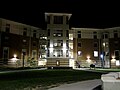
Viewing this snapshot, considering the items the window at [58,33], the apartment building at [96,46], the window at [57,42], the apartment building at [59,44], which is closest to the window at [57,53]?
the apartment building at [59,44]

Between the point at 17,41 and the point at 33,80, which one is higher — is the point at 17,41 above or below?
above

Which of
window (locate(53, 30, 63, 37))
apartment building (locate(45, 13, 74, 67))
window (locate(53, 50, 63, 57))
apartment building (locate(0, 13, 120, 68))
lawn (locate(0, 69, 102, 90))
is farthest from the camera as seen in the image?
window (locate(53, 30, 63, 37))

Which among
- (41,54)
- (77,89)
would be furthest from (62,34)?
(77,89)

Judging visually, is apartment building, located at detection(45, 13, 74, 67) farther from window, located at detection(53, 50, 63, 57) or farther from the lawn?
the lawn

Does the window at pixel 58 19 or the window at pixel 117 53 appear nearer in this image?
the window at pixel 58 19

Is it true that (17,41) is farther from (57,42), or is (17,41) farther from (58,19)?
(58,19)

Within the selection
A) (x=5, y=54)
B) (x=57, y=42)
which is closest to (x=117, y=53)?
(x=57, y=42)

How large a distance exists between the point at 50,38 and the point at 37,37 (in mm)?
9352

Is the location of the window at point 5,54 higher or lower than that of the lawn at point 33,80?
higher

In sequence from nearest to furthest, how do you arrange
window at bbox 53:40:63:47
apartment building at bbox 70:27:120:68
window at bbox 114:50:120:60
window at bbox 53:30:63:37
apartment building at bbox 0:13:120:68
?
A: apartment building at bbox 0:13:120:68 < window at bbox 53:40:63:47 < window at bbox 53:30:63:37 < window at bbox 114:50:120:60 < apartment building at bbox 70:27:120:68

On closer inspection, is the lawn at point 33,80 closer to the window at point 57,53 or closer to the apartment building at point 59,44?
the apartment building at point 59,44

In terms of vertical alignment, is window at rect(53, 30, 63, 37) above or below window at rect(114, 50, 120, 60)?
above

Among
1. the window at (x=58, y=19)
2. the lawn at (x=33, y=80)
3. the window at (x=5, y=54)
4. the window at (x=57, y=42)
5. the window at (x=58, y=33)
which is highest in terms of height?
the window at (x=58, y=19)

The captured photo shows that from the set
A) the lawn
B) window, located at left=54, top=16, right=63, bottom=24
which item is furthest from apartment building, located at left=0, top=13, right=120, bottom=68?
the lawn
